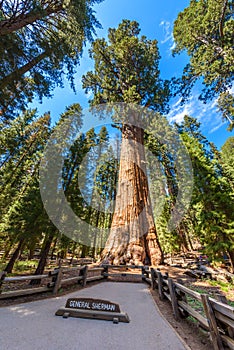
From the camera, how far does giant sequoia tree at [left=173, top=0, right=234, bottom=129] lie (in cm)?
803

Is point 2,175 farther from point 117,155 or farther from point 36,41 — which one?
point 117,155

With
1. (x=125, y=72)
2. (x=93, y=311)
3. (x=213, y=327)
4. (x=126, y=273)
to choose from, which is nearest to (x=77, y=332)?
(x=93, y=311)

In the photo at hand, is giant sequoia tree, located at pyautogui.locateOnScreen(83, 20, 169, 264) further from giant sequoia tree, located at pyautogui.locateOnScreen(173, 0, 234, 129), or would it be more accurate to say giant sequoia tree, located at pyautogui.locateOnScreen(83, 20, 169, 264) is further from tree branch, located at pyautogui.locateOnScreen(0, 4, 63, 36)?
tree branch, located at pyautogui.locateOnScreen(0, 4, 63, 36)

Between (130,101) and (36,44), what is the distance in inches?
246

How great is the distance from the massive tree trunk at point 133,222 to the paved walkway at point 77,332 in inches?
181

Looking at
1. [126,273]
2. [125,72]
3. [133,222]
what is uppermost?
[125,72]

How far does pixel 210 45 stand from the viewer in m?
8.99

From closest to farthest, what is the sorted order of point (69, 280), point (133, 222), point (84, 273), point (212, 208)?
1. point (69, 280)
2. point (84, 273)
3. point (133, 222)
4. point (212, 208)

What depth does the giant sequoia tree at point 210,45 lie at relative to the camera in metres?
8.03

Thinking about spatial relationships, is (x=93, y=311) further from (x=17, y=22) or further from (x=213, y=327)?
(x=17, y=22)

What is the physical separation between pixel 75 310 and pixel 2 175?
13.6 m

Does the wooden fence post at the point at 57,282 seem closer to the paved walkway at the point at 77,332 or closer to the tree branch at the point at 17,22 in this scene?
the paved walkway at the point at 77,332

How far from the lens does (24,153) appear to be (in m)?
16.5

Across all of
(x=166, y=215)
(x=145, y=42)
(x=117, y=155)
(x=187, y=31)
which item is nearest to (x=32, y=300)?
(x=187, y=31)
